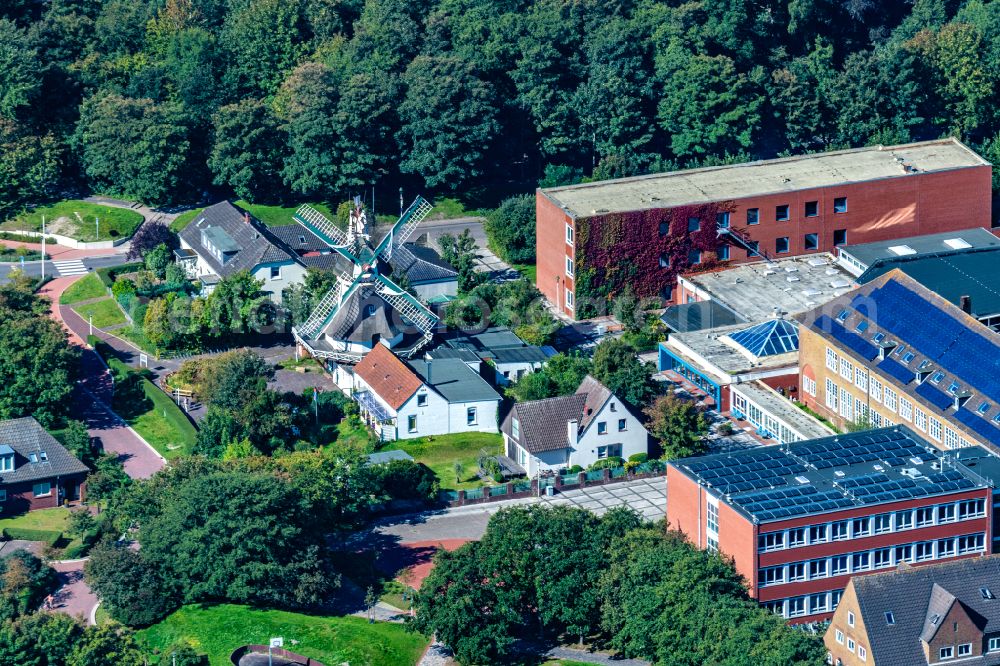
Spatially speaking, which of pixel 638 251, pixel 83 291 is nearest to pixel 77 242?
pixel 83 291

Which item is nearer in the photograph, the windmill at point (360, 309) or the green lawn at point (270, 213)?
the windmill at point (360, 309)

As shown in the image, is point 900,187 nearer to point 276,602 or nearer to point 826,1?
point 826,1

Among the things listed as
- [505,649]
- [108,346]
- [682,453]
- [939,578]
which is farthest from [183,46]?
[939,578]

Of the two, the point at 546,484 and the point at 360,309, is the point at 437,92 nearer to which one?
the point at 360,309

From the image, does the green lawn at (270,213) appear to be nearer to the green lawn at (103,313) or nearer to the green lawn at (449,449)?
the green lawn at (103,313)

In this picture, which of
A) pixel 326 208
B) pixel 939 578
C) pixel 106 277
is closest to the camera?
pixel 939 578

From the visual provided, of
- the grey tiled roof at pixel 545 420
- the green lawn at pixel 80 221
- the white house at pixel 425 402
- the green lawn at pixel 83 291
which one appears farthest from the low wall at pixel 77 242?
the grey tiled roof at pixel 545 420
